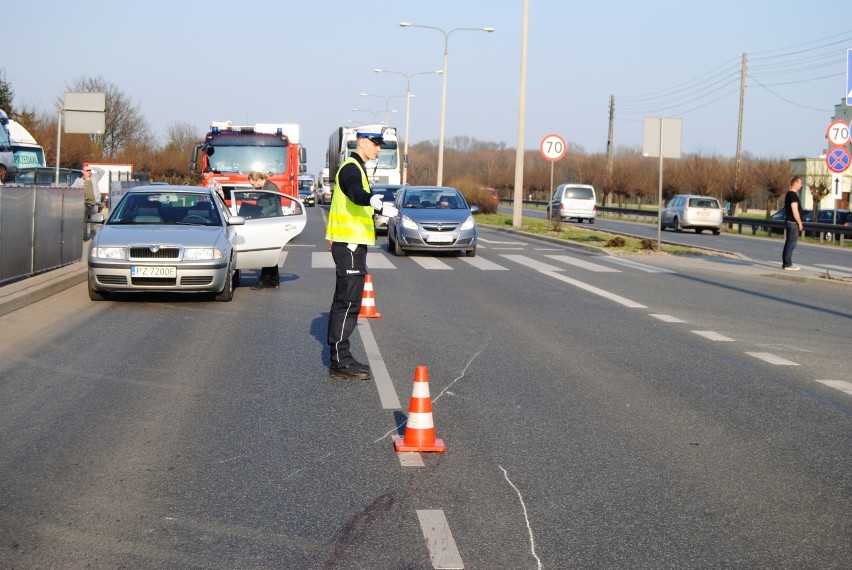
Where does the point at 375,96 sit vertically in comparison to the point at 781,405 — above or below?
above

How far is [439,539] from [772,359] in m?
6.31

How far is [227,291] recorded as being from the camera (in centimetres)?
1378

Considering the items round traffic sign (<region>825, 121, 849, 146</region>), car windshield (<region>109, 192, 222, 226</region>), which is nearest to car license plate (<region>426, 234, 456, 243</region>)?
car windshield (<region>109, 192, 222, 226</region>)

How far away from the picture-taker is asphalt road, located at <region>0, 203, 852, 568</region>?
4.74 metres

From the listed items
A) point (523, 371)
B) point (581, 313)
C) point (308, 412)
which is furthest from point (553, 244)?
point (308, 412)

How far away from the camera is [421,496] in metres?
5.41

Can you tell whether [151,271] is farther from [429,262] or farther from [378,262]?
[429,262]

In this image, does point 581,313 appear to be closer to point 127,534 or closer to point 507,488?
point 507,488

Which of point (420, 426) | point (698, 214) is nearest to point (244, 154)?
point (698, 214)

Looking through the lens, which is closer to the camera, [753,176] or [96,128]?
[96,128]

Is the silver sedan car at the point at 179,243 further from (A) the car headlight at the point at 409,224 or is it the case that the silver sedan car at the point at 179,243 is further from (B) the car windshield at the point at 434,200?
(B) the car windshield at the point at 434,200

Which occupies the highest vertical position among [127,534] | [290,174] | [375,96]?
[375,96]

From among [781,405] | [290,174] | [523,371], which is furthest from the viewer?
[290,174]

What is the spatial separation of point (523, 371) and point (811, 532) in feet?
14.1
